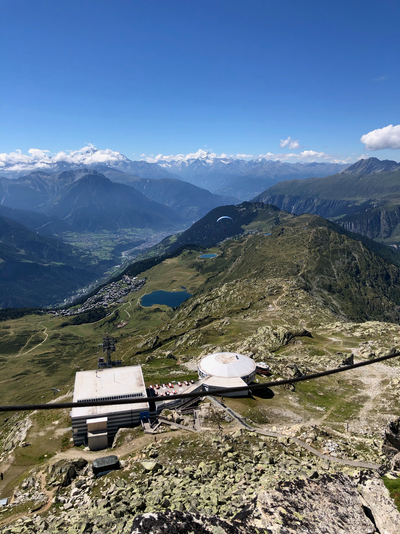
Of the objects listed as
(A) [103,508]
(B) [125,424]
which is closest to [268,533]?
(A) [103,508]

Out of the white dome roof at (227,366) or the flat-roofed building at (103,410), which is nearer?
the flat-roofed building at (103,410)

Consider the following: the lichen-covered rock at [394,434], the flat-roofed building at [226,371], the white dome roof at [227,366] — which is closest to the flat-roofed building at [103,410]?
the flat-roofed building at [226,371]

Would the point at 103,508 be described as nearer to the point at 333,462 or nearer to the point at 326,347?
the point at 333,462

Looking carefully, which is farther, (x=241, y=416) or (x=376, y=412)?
(x=376, y=412)

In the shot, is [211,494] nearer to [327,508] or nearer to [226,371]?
[327,508]

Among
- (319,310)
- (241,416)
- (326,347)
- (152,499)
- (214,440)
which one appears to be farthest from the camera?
(319,310)

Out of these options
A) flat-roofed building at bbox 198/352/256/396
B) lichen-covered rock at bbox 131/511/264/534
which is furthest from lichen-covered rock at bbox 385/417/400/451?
flat-roofed building at bbox 198/352/256/396

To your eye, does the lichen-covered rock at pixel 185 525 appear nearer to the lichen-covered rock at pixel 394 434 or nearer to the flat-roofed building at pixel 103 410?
the lichen-covered rock at pixel 394 434
